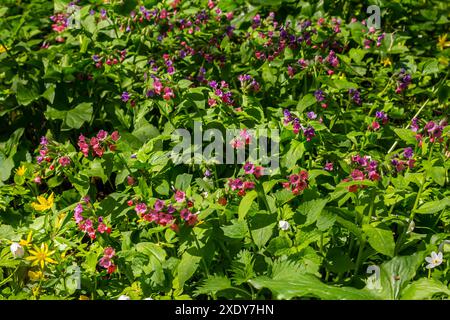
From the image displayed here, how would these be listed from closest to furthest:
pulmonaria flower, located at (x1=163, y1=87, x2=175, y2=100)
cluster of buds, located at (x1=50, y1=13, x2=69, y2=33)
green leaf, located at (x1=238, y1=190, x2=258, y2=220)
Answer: green leaf, located at (x1=238, y1=190, x2=258, y2=220)
pulmonaria flower, located at (x1=163, y1=87, x2=175, y2=100)
cluster of buds, located at (x1=50, y1=13, x2=69, y2=33)

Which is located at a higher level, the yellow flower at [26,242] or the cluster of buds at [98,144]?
the cluster of buds at [98,144]

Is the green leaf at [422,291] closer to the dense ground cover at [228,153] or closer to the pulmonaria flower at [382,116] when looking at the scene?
the dense ground cover at [228,153]

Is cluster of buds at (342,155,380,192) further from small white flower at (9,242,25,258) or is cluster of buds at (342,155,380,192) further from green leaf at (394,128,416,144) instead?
small white flower at (9,242,25,258)

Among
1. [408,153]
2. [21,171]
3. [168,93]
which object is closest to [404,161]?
[408,153]

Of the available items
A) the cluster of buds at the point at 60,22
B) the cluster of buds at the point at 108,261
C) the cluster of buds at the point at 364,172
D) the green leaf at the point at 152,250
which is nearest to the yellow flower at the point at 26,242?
the cluster of buds at the point at 108,261

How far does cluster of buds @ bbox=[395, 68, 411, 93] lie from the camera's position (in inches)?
136

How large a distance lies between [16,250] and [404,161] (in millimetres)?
1684

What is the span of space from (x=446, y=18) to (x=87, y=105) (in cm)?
275

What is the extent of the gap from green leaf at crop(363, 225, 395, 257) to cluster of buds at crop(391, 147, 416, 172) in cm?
40

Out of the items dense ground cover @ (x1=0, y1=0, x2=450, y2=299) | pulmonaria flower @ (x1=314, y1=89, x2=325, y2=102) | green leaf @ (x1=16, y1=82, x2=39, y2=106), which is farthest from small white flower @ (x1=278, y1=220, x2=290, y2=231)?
green leaf @ (x1=16, y1=82, x2=39, y2=106)

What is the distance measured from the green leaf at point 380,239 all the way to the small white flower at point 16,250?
1403 mm

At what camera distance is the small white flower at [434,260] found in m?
2.32

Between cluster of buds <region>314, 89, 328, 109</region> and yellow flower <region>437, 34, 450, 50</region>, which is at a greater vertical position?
yellow flower <region>437, 34, 450, 50</region>
